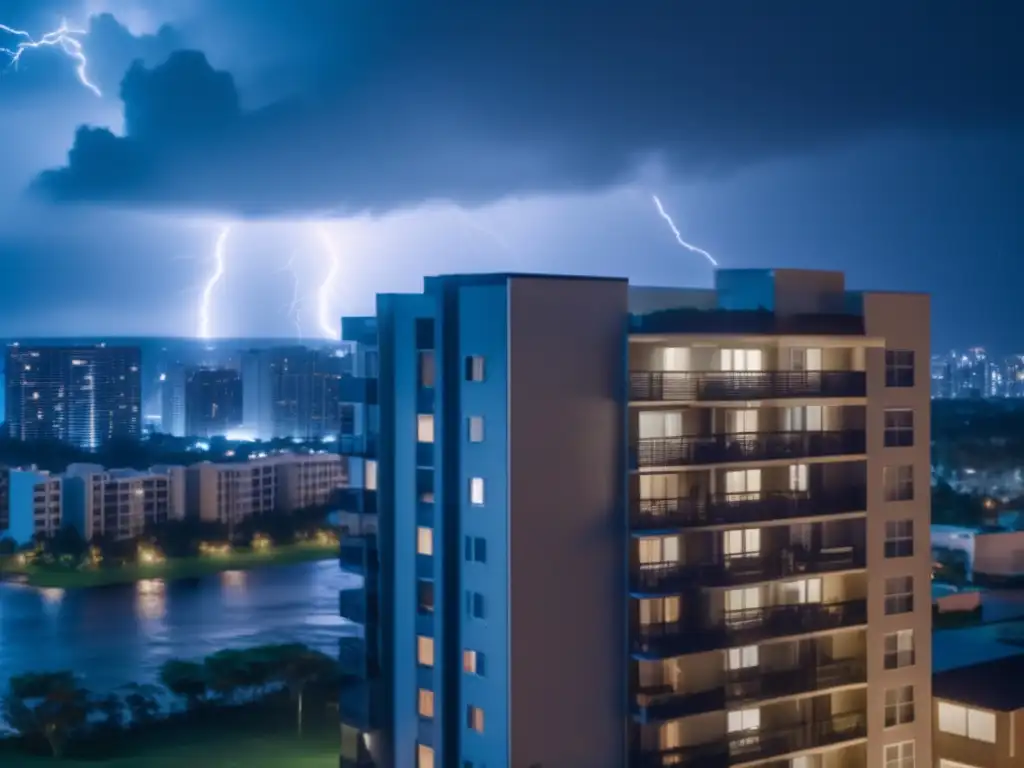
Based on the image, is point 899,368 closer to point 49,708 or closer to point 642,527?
point 642,527

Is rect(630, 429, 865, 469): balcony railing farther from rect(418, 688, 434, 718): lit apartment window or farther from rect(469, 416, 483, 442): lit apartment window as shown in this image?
rect(418, 688, 434, 718): lit apartment window

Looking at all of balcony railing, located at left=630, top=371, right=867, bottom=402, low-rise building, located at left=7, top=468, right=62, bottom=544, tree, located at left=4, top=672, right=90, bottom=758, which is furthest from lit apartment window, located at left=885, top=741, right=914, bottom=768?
low-rise building, located at left=7, top=468, right=62, bottom=544

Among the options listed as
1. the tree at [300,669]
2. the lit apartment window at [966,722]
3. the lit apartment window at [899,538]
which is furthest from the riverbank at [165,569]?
the lit apartment window at [899,538]

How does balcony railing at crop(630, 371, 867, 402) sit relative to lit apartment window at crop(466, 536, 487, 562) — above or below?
above

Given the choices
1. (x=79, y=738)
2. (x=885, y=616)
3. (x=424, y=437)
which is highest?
(x=424, y=437)

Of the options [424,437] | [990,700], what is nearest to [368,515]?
[424,437]

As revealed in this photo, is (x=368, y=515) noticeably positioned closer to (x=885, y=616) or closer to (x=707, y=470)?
(x=707, y=470)
